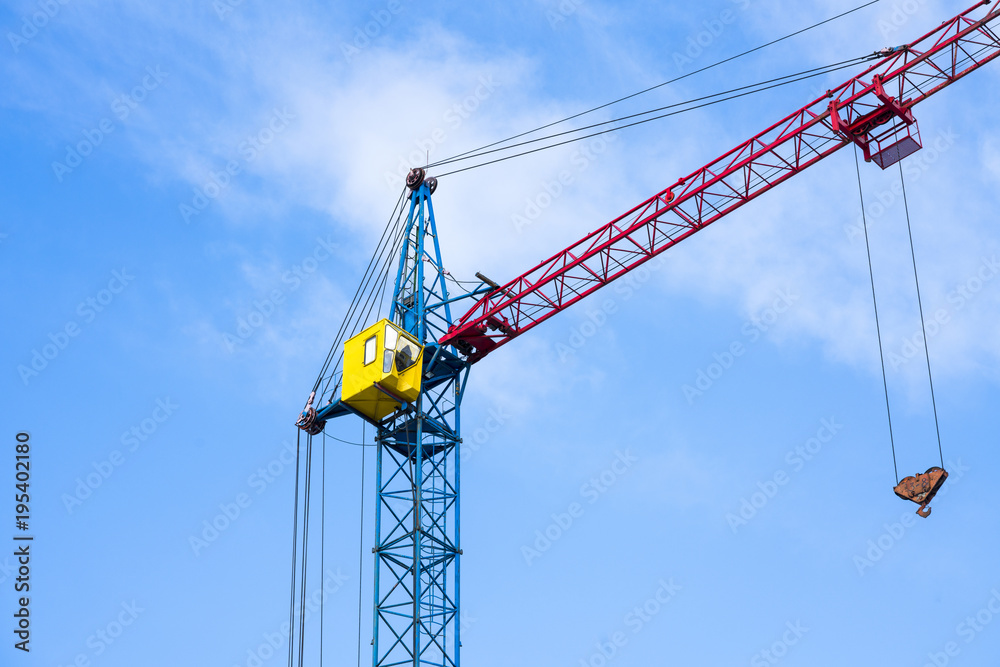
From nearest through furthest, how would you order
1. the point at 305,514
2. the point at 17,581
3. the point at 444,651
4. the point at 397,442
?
the point at 17,581 → the point at 444,651 → the point at 397,442 → the point at 305,514

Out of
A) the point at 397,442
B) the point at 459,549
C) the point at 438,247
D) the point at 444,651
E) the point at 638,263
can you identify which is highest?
the point at 438,247

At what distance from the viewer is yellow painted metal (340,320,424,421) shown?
5634 cm

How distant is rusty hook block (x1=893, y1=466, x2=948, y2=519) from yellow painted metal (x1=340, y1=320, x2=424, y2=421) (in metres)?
18.9

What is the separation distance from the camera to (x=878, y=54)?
56156 millimetres

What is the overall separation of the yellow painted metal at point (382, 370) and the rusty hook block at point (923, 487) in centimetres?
1893

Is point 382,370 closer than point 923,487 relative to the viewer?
No

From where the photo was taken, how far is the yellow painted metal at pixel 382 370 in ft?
185

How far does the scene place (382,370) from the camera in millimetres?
56188

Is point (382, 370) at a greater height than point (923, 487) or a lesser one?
greater

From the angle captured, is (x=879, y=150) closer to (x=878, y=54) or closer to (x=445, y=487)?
(x=878, y=54)

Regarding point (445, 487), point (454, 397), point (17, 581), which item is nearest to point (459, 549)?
point (445, 487)

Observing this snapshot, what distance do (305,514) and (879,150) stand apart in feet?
91.2

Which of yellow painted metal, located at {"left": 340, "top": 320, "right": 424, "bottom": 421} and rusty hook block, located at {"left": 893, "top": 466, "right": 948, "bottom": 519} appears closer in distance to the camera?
rusty hook block, located at {"left": 893, "top": 466, "right": 948, "bottom": 519}

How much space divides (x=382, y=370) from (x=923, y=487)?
20.5 meters
